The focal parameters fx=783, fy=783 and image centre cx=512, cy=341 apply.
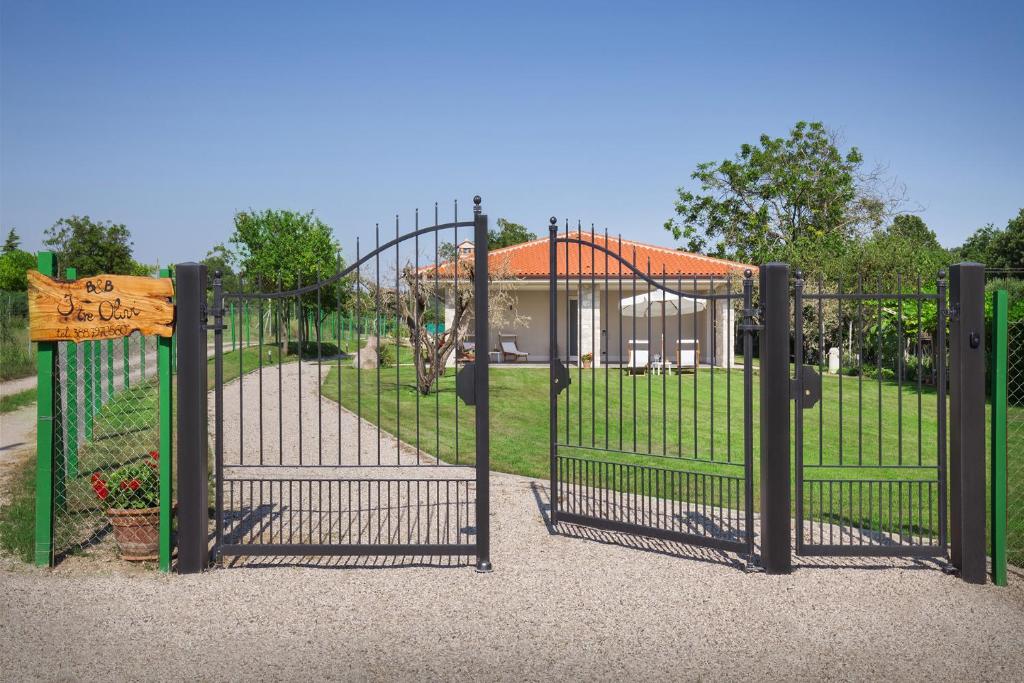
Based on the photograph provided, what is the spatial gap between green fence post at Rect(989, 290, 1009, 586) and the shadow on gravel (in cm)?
167

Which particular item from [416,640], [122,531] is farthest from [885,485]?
[122,531]

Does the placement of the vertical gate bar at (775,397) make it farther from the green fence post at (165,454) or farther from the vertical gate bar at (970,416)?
Answer: the green fence post at (165,454)

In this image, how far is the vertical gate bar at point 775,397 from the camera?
211 inches

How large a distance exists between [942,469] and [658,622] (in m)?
2.46

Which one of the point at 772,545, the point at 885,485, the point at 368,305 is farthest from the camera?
the point at 368,305

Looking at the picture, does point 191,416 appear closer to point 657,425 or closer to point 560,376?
point 560,376

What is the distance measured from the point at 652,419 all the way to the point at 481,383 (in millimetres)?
9463

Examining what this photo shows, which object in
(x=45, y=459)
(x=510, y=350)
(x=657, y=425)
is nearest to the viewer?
(x=45, y=459)

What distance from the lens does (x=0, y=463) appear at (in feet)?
30.6

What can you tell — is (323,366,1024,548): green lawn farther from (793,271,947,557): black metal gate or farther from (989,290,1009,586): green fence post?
(989,290,1009,586): green fence post

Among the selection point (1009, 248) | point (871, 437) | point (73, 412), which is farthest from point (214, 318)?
point (1009, 248)

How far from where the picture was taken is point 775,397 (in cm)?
536

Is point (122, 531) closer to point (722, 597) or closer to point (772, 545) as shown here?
point (722, 597)

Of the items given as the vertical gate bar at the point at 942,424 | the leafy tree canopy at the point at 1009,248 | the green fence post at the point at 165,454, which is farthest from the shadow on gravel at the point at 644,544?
the leafy tree canopy at the point at 1009,248
